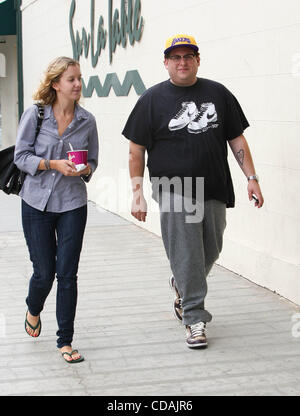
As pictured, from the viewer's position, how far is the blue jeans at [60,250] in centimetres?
458

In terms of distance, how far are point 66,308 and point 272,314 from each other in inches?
69.5

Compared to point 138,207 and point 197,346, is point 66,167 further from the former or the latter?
point 197,346

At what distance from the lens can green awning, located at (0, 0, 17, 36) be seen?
17438mm

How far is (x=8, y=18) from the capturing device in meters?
17.6

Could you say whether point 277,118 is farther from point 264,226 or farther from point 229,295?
point 229,295

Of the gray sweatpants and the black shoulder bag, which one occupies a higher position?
the black shoulder bag

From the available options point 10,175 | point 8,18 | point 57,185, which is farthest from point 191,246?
point 8,18

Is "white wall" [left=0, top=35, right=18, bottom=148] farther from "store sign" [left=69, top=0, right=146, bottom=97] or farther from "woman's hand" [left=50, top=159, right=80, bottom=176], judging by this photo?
"woman's hand" [left=50, top=159, right=80, bottom=176]

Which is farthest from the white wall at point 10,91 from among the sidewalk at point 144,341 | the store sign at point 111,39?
the sidewalk at point 144,341

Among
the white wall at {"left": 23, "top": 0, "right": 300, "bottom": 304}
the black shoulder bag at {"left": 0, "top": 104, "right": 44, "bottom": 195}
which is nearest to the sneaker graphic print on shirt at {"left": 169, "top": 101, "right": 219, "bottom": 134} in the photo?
the black shoulder bag at {"left": 0, "top": 104, "right": 44, "bottom": 195}

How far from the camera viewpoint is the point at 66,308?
4625 mm

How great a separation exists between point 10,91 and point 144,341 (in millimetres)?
16149

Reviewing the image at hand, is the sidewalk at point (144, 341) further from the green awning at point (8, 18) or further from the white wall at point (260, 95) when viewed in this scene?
the green awning at point (8, 18)

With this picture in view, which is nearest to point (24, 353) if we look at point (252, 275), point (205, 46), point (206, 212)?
point (206, 212)
